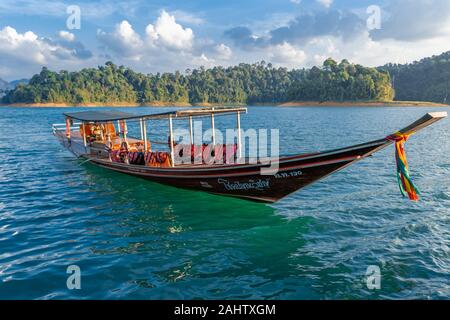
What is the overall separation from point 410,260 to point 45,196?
50.4 ft

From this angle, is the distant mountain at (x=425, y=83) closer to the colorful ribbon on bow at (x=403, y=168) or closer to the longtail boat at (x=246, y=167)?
the longtail boat at (x=246, y=167)

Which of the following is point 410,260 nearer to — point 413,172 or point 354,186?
point 354,186

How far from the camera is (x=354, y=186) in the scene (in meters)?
18.3

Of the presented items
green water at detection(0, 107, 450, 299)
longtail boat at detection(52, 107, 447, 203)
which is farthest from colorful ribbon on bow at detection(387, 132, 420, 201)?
green water at detection(0, 107, 450, 299)

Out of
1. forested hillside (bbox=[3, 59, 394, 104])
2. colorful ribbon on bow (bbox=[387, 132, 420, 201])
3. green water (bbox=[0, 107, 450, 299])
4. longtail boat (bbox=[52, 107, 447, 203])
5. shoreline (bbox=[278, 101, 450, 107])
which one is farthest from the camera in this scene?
forested hillside (bbox=[3, 59, 394, 104])

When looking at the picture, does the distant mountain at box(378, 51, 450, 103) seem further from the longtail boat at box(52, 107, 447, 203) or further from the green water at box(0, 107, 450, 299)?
the longtail boat at box(52, 107, 447, 203)

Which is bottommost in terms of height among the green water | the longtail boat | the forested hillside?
the green water

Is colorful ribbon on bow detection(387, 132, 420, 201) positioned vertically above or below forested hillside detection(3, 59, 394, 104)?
below

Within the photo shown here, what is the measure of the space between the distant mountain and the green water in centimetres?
16000

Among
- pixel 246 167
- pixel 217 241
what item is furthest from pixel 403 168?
pixel 217 241

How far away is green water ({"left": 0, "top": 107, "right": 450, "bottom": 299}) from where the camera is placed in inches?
340

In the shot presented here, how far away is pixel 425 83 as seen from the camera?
173 metres

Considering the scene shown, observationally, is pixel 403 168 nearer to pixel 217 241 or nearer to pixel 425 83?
pixel 217 241
